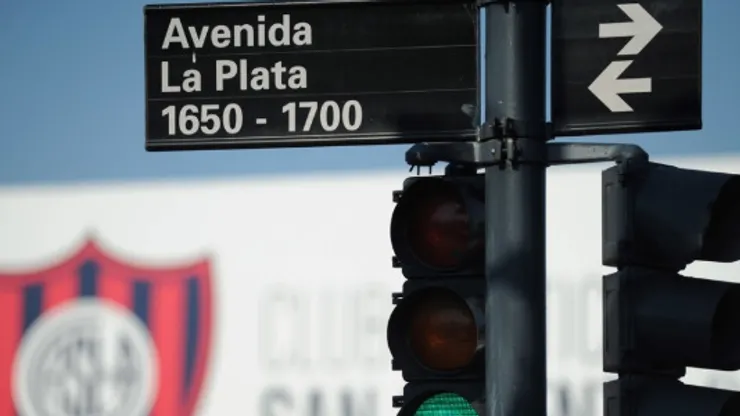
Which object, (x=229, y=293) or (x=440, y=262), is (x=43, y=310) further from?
(x=440, y=262)

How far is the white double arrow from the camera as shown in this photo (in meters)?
5.68

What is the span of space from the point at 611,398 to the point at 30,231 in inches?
479

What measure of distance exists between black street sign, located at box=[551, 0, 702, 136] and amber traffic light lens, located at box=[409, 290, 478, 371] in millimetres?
617

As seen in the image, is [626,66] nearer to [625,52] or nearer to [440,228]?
[625,52]

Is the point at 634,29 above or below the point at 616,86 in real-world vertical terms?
above

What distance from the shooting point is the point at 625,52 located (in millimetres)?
5699

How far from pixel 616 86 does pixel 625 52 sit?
101mm

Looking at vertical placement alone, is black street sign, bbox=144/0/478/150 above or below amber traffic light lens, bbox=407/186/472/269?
above

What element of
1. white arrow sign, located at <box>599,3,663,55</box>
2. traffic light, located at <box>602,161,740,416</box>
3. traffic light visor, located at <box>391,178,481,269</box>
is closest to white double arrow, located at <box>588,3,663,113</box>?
white arrow sign, located at <box>599,3,663,55</box>

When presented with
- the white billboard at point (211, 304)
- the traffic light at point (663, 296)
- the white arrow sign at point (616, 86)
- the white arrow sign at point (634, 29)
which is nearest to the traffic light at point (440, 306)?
the traffic light at point (663, 296)

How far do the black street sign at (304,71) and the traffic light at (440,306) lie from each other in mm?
401

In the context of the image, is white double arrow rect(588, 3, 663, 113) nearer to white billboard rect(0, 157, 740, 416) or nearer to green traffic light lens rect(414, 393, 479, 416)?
green traffic light lens rect(414, 393, 479, 416)

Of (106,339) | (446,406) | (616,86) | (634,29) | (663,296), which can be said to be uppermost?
(634,29)

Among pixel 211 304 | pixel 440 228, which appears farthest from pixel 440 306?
A: pixel 211 304
